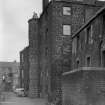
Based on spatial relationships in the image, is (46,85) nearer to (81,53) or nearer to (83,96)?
(81,53)

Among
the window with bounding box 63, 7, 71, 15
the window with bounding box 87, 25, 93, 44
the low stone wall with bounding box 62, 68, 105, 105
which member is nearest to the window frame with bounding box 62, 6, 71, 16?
the window with bounding box 63, 7, 71, 15

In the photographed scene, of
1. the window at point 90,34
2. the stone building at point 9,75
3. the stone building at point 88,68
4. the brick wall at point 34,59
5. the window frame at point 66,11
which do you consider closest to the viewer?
the stone building at point 88,68

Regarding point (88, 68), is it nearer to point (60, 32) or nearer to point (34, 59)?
point (60, 32)

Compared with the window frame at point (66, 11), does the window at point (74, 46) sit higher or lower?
lower

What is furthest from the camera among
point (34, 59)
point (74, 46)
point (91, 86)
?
point (34, 59)

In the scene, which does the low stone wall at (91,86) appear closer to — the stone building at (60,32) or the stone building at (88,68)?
the stone building at (88,68)

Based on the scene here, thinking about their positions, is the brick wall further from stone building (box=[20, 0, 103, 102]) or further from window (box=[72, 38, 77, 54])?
window (box=[72, 38, 77, 54])

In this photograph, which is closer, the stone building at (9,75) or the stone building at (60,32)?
the stone building at (60,32)

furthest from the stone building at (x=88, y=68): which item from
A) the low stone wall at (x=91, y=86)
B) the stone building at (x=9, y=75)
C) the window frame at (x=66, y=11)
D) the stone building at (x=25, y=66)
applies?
the stone building at (x=9, y=75)

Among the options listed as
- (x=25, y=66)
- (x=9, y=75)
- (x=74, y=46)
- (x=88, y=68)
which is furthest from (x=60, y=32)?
(x=9, y=75)

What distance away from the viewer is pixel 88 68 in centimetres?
1788

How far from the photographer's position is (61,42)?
36.2 m

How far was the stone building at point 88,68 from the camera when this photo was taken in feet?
57.7

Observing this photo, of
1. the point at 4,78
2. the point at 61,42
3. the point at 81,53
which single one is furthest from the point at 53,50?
the point at 4,78
